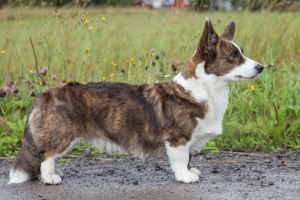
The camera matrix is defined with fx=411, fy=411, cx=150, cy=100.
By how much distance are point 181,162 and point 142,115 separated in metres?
0.51

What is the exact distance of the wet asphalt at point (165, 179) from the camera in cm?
307

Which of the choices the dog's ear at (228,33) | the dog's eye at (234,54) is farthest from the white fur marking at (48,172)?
the dog's ear at (228,33)

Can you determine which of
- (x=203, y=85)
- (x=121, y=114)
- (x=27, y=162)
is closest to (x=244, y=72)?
(x=203, y=85)

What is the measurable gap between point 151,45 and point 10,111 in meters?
3.22

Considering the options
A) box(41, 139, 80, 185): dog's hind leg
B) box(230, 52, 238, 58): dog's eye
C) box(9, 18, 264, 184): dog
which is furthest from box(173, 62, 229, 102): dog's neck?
box(41, 139, 80, 185): dog's hind leg

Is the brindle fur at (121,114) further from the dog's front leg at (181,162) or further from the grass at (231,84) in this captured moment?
the grass at (231,84)

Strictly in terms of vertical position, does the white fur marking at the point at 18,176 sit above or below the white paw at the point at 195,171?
below

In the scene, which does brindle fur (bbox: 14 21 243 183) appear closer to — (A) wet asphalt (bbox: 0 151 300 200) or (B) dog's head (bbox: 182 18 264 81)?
(B) dog's head (bbox: 182 18 264 81)

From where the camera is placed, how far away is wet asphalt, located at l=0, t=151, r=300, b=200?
3074 millimetres

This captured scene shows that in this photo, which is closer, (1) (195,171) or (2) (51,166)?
(2) (51,166)

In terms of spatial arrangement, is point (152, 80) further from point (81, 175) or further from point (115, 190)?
point (115, 190)

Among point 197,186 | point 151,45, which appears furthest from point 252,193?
point 151,45

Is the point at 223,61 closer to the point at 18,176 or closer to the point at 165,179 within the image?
the point at 165,179

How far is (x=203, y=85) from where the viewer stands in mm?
3420
